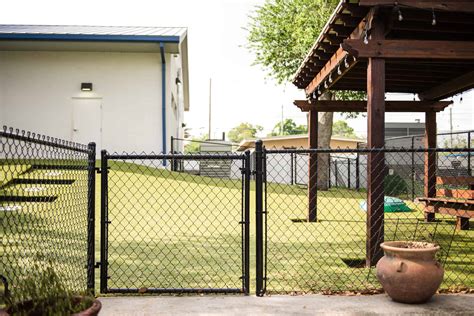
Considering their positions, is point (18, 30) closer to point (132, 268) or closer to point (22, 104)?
point (22, 104)

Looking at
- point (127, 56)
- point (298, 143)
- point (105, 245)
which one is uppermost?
point (127, 56)

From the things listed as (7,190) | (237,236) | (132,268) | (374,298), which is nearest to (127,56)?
(7,190)

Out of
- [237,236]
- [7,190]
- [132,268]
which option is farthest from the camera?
[7,190]

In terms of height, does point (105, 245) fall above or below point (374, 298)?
above

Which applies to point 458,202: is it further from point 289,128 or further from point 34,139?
point 289,128

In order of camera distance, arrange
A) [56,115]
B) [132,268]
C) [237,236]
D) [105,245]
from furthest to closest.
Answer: [56,115]
[237,236]
[132,268]
[105,245]

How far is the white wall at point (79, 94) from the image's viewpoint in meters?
15.9

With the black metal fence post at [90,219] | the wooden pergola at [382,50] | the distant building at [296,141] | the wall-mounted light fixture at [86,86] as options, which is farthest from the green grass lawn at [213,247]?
the distant building at [296,141]

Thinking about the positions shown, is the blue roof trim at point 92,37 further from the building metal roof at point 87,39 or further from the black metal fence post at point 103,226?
the black metal fence post at point 103,226

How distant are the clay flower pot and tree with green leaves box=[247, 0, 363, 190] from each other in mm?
13557

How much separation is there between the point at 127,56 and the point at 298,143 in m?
16.8

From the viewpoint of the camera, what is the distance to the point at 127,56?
16.2 m

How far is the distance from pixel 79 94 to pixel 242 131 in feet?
262

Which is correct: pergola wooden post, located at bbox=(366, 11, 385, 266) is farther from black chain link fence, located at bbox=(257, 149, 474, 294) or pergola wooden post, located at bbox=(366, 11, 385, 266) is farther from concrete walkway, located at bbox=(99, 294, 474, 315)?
concrete walkway, located at bbox=(99, 294, 474, 315)
